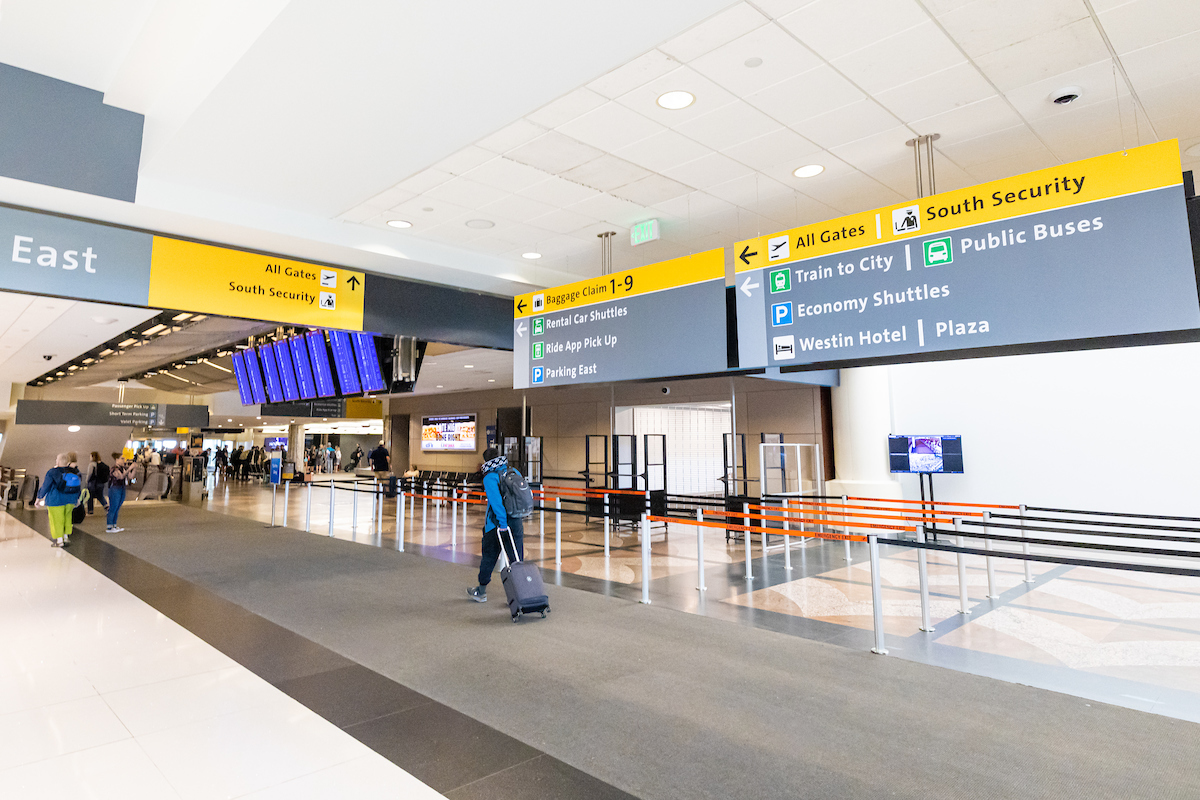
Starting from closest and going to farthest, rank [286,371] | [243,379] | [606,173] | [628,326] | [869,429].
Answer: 1. [606,173]
2. [628,326]
3. [869,429]
4. [286,371]
5. [243,379]

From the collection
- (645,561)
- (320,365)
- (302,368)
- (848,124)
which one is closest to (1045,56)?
(848,124)

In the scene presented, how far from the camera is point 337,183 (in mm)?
5496

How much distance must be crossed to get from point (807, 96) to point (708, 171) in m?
1.20

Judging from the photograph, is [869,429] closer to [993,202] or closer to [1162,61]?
[993,202]

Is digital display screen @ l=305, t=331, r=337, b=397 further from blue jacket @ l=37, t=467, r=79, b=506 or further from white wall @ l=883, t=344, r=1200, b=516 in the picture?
white wall @ l=883, t=344, r=1200, b=516

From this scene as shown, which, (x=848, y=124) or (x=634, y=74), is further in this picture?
(x=848, y=124)

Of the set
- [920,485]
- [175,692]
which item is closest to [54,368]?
[175,692]

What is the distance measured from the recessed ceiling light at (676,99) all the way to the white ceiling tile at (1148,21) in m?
2.27

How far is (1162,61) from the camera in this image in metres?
3.78

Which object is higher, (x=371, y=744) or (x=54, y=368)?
(x=54, y=368)

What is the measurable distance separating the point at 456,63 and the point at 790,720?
14.1 ft

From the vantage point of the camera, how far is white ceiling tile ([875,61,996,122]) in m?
3.91

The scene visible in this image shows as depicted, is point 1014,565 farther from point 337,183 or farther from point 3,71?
point 3,71

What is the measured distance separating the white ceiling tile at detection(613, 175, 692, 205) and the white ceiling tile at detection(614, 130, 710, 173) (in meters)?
0.25
